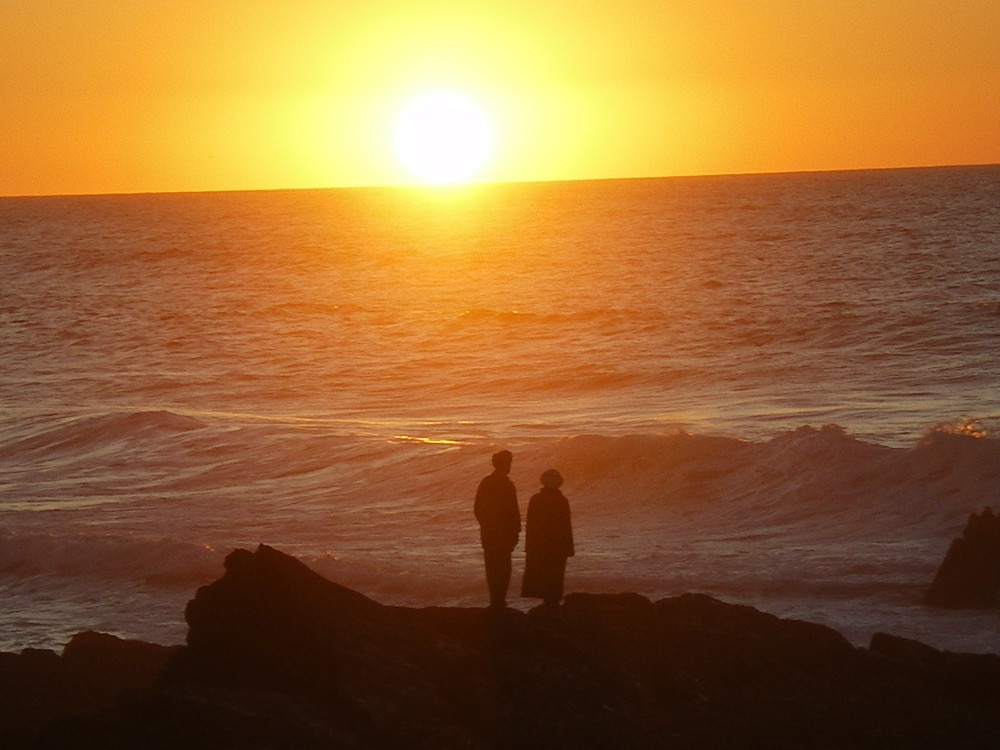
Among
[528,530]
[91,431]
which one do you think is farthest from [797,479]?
[91,431]

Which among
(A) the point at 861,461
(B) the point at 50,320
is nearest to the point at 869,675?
(A) the point at 861,461

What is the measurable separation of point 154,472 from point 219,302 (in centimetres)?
3894

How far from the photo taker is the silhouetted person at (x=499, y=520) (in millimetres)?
9125

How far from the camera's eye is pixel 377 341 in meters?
44.0

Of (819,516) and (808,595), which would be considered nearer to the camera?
(808,595)

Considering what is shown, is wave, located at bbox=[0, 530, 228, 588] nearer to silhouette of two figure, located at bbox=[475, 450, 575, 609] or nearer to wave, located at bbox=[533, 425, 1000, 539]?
wave, located at bbox=[533, 425, 1000, 539]

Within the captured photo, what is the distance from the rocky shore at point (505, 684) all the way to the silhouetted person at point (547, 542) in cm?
17

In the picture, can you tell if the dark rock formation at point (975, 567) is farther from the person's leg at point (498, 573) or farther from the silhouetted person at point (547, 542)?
the person's leg at point (498, 573)

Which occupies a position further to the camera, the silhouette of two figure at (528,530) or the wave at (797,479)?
the wave at (797,479)

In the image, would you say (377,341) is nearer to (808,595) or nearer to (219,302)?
(219,302)

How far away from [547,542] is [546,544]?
1 cm

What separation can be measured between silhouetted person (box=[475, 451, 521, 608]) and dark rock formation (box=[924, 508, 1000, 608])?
17.1 feet

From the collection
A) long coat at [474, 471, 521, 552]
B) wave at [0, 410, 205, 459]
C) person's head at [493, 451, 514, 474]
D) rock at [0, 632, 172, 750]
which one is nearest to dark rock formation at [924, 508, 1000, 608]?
long coat at [474, 471, 521, 552]

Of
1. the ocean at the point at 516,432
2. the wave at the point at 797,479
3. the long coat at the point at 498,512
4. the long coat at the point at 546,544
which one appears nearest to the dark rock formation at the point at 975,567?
the ocean at the point at 516,432
